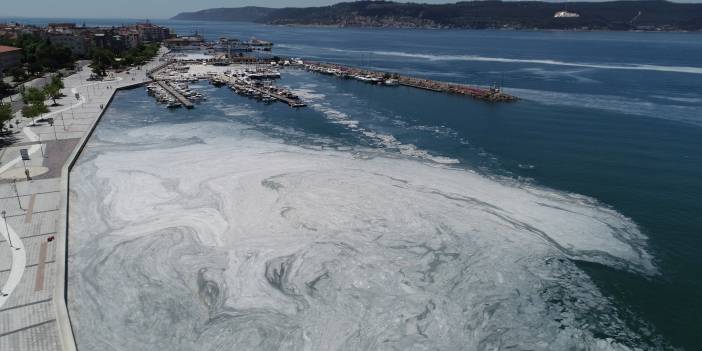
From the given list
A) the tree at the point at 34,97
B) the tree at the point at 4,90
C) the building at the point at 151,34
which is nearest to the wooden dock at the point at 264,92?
the tree at the point at 34,97

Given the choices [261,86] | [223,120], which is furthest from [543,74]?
[223,120]

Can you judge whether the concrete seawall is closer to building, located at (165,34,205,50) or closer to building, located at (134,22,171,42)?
building, located at (165,34,205,50)

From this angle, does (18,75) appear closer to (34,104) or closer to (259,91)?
Result: (34,104)

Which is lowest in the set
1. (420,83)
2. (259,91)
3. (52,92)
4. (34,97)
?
(34,97)

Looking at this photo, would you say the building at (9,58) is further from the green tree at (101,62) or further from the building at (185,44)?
the building at (185,44)

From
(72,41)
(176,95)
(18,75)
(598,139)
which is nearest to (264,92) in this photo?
(176,95)

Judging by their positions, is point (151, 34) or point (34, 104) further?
point (151, 34)
